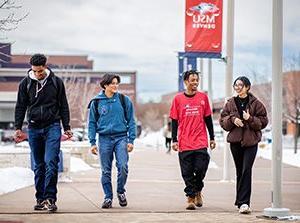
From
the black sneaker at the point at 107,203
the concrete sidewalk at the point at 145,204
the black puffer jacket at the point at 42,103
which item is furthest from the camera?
the black sneaker at the point at 107,203

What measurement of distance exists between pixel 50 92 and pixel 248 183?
2891 millimetres

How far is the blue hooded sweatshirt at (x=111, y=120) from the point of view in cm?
916

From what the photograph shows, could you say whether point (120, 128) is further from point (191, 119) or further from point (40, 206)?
point (40, 206)

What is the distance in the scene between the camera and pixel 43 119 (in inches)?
333

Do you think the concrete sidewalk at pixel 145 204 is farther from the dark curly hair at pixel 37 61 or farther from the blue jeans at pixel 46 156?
the dark curly hair at pixel 37 61

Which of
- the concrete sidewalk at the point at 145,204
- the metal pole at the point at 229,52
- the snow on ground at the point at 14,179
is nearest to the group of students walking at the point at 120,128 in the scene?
the concrete sidewalk at the point at 145,204

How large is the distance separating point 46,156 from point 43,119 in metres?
0.48

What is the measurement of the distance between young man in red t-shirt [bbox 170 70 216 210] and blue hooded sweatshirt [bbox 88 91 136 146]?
0.64 metres

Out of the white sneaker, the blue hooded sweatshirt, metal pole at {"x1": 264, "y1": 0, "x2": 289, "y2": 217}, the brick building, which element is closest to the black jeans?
the white sneaker

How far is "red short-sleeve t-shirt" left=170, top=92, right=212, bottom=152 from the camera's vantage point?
916 cm

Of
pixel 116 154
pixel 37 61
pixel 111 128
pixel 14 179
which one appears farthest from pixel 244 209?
pixel 14 179

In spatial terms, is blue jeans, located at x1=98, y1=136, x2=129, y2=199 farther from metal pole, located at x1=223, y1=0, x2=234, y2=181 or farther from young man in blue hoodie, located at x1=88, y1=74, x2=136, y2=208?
metal pole, located at x1=223, y1=0, x2=234, y2=181

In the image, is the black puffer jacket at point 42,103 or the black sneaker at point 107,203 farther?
the black sneaker at point 107,203

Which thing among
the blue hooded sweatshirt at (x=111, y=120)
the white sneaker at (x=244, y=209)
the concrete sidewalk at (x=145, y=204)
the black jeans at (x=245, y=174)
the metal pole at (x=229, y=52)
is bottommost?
the concrete sidewalk at (x=145, y=204)
